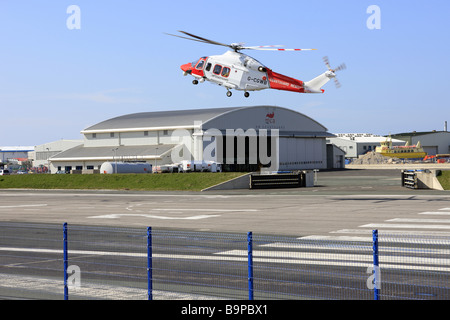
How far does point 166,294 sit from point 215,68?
17.4m

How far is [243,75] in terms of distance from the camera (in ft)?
84.3

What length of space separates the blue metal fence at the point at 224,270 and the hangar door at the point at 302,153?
227 feet

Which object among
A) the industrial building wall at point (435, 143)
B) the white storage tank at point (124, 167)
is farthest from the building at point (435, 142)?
the white storage tank at point (124, 167)

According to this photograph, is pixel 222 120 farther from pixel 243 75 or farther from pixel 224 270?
pixel 224 270

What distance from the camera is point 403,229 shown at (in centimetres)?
2106

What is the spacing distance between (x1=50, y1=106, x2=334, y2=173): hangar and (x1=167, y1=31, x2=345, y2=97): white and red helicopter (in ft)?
173

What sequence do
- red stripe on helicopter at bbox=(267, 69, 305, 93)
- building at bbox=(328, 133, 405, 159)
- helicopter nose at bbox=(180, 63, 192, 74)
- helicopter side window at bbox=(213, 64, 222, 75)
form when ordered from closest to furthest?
red stripe on helicopter at bbox=(267, 69, 305, 93), helicopter side window at bbox=(213, 64, 222, 75), helicopter nose at bbox=(180, 63, 192, 74), building at bbox=(328, 133, 405, 159)

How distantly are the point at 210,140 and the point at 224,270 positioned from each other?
67769mm

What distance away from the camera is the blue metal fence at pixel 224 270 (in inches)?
444

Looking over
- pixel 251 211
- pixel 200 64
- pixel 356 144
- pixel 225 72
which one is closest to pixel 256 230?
pixel 251 211

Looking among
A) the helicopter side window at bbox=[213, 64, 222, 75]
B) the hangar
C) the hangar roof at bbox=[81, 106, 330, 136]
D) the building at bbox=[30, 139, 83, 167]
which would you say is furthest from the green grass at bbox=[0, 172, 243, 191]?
the building at bbox=[30, 139, 83, 167]

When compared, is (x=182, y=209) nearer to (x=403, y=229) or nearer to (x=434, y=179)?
(x=403, y=229)

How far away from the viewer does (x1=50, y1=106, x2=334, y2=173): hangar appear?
81562 millimetres

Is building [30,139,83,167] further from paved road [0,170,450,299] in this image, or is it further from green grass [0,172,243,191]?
paved road [0,170,450,299]
